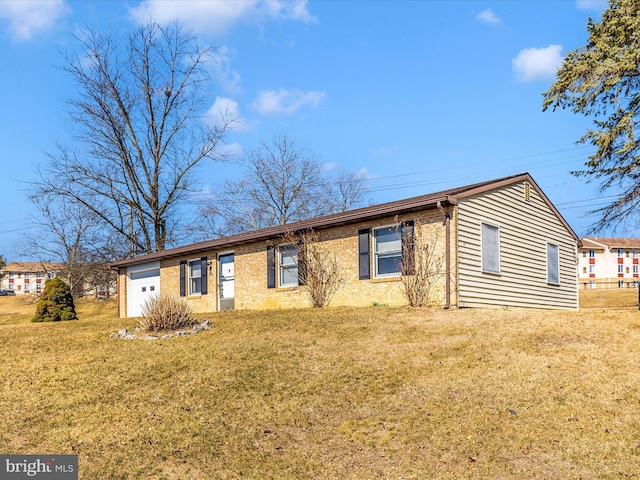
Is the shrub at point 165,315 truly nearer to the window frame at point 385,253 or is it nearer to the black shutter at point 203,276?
the window frame at point 385,253

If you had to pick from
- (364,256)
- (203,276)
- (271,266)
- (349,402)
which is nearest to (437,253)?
(364,256)

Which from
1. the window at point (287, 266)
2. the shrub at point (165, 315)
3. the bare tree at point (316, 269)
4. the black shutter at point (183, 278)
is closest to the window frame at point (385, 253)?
the bare tree at point (316, 269)

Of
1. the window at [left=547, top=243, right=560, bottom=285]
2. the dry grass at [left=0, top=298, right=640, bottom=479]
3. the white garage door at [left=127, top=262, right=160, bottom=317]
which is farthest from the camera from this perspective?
the white garage door at [left=127, top=262, right=160, bottom=317]

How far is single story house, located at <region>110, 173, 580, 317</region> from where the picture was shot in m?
14.9

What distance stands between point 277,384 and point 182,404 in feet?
4.67

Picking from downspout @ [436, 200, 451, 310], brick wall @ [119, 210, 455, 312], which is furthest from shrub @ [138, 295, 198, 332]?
downspout @ [436, 200, 451, 310]

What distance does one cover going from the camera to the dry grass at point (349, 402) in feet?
20.3

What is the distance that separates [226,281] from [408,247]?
8.53m

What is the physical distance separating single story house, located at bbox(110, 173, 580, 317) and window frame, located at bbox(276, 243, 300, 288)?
0.04 m

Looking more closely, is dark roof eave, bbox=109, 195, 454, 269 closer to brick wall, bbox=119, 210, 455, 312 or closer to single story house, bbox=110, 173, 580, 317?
single story house, bbox=110, 173, 580, 317

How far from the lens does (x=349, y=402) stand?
26.1 feet

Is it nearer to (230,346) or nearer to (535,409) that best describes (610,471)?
(535,409)

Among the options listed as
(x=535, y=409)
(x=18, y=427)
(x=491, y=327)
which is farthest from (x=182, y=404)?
(x=491, y=327)

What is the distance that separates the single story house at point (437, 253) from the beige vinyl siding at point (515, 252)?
1.1 inches
